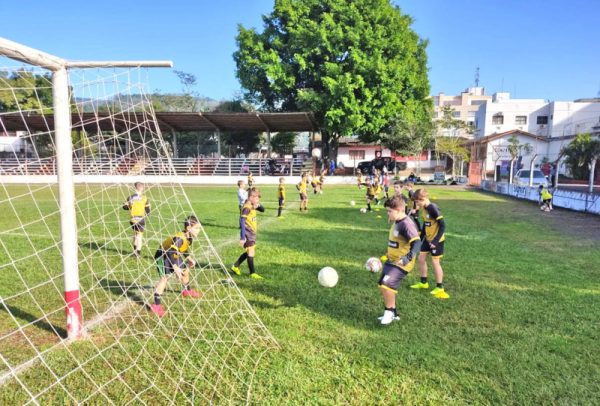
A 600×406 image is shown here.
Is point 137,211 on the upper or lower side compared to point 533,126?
lower

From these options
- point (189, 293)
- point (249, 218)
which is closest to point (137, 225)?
point (249, 218)

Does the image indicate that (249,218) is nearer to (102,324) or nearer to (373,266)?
(373,266)

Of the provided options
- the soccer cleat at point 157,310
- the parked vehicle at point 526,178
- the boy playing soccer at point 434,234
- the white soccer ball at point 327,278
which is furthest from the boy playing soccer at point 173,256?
the parked vehicle at point 526,178

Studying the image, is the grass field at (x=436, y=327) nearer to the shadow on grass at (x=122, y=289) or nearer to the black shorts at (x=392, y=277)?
the black shorts at (x=392, y=277)

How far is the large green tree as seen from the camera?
32.4m

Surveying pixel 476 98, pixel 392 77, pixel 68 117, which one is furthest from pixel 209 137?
pixel 476 98

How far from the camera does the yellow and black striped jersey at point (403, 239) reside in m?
5.06

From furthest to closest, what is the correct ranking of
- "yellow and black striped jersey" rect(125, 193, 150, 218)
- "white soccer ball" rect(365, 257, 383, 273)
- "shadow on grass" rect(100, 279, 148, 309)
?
"yellow and black striped jersey" rect(125, 193, 150, 218), "white soccer ball" rect(365, 257, 383, 273), "shadow on grass" rect(100, 279, 148, 309)

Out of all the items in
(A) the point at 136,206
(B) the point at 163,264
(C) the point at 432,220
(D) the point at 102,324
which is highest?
Result: (C) the point at 432,220

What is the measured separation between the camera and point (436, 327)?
5156 mm

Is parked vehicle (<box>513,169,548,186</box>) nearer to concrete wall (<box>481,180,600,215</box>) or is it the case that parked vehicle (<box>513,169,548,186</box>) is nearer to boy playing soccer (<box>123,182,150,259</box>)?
concrete wall (<box>481,180,600,215</box>)

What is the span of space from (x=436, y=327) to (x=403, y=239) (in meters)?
1.17

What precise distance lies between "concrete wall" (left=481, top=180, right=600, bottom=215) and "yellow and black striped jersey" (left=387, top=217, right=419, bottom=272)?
1509 centimetres

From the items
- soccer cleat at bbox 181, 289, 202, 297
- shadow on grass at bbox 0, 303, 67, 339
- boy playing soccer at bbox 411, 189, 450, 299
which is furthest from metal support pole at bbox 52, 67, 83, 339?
boy playing soccer at bbox 411, 189, 450, 299
